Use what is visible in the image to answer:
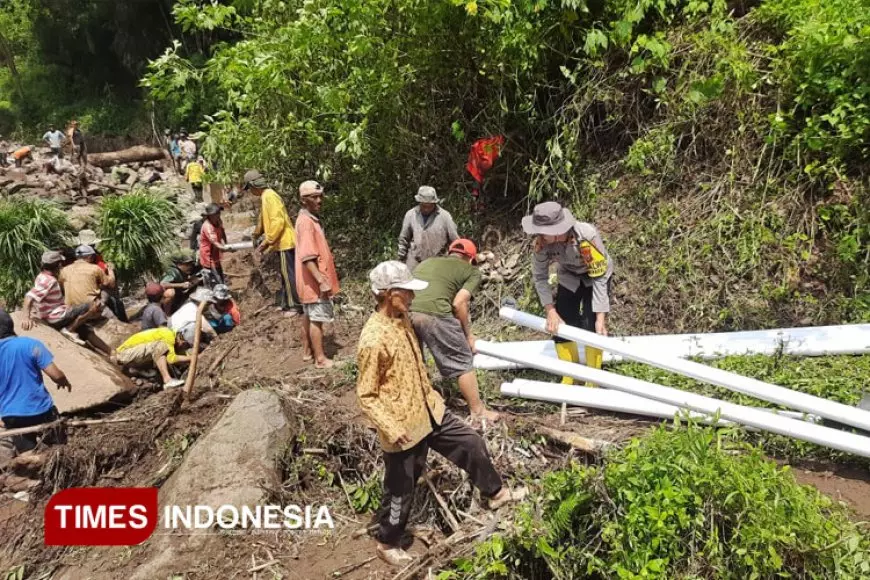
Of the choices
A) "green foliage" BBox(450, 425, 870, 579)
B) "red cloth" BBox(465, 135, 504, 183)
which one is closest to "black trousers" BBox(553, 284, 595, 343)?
"green foliage" BBox(450, 425, 870, 579)

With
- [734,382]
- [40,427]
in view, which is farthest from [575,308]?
[40,427]

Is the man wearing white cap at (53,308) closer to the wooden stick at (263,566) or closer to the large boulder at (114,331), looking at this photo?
the large boulder at (114,331)

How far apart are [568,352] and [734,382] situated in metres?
1.25

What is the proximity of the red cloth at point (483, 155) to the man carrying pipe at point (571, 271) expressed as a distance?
2315mm

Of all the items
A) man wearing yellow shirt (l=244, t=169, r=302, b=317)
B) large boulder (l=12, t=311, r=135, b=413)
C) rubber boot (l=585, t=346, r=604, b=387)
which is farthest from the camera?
man wearing yellow shirt (l=244, t=169, r=302, b=317)

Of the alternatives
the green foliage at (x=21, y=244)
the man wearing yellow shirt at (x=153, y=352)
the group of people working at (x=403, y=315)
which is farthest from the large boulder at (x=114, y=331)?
the green foliage at (x=21, y=244)

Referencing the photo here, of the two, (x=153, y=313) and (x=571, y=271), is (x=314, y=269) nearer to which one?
(x=571, y=271)

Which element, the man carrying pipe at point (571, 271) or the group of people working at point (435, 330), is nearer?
the group of people working at point (435, 330)

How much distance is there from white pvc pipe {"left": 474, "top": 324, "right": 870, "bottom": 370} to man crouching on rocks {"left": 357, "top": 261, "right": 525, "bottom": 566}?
4.99ft

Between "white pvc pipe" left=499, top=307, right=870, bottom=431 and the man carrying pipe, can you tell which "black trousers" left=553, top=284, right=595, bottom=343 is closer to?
the man carrying pipe

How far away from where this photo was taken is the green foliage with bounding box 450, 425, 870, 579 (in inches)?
106

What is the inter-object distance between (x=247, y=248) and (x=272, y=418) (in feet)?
21.6

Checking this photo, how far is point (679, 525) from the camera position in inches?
110

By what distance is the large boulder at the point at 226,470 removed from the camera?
12.3ft
